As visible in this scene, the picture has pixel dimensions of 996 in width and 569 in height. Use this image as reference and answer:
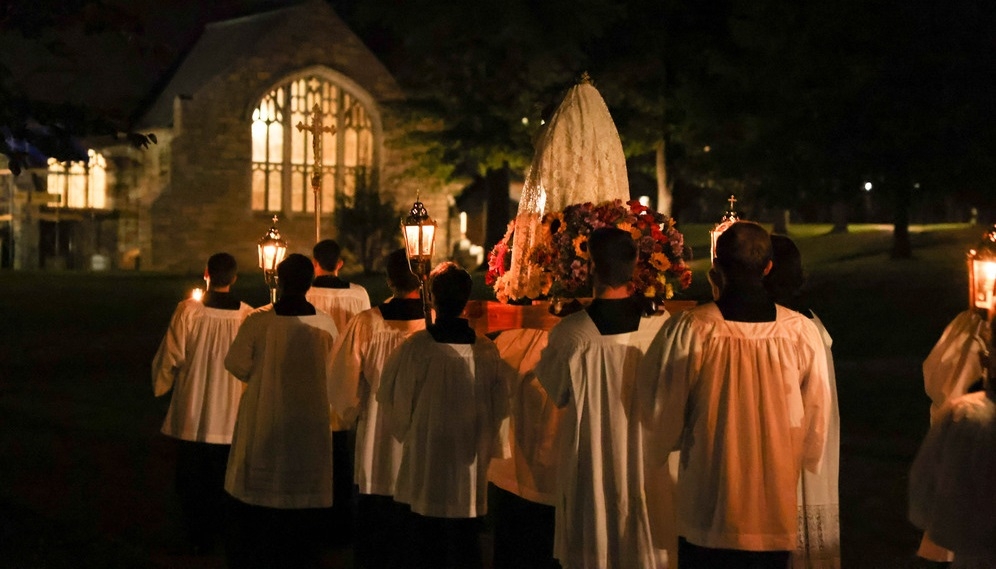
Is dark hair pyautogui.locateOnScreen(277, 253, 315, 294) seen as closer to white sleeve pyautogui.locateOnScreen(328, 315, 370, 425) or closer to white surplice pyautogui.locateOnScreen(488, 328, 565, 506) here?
white sleeve pyautogui.locateOnScreen(328, 315, 370, 425)

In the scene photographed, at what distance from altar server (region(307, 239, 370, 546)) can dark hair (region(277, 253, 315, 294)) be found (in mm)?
959

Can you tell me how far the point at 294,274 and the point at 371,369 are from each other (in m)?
0.69

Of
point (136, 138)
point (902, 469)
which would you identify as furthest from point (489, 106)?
point (136, 138)

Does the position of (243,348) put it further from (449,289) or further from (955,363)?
(955,363)

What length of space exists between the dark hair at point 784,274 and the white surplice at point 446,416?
138 cm

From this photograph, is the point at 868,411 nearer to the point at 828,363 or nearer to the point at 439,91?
the point at 828,363

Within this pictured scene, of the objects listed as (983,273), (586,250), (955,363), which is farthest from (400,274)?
(983,273)

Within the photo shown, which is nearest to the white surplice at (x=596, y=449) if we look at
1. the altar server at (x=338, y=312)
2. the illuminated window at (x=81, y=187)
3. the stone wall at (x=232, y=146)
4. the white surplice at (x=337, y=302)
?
the altar server at (x=338, y=312)

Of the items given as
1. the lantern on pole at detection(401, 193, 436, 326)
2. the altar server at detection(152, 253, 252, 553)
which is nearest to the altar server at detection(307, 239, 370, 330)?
the altar server at detection(152, 253, 252, 553)

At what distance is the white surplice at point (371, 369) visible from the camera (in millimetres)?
6988

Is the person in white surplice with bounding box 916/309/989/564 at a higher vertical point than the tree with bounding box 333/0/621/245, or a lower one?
lower

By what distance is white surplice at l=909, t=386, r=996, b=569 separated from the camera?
4438 mm

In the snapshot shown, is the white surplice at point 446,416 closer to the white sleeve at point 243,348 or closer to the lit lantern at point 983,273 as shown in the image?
the white sleeve at point 243,348

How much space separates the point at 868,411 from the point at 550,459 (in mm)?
9541
